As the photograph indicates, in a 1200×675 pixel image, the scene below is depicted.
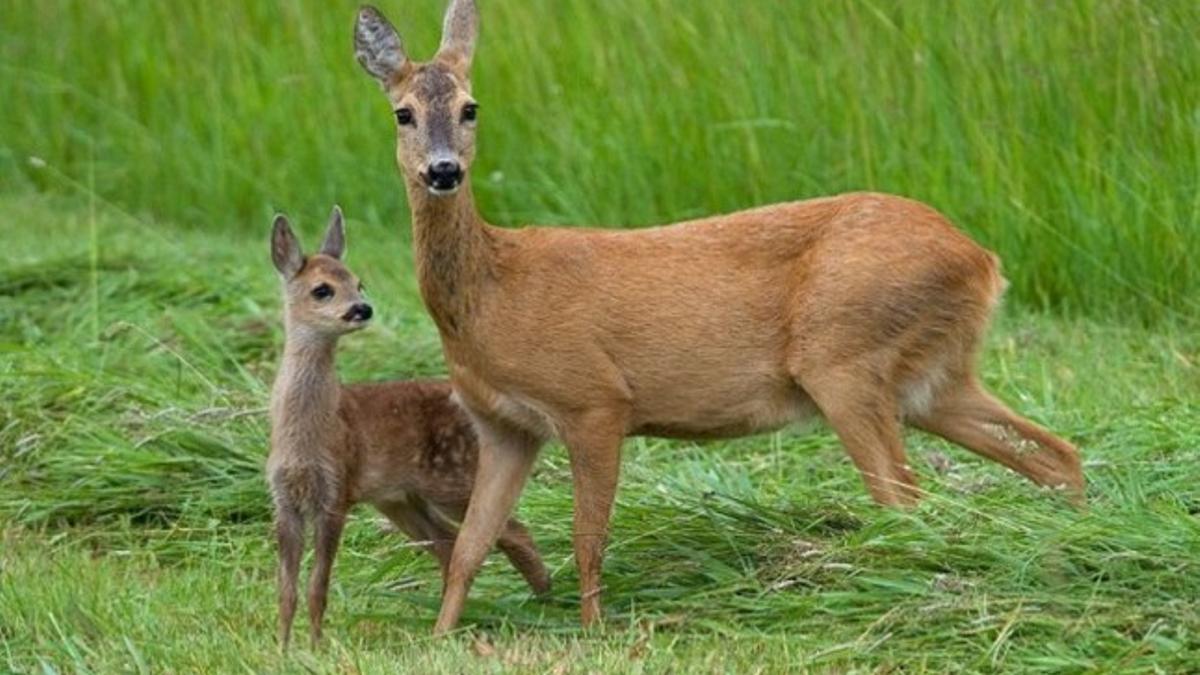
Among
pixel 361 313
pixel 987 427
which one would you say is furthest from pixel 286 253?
pixel 987 427

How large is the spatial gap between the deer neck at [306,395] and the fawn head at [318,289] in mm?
46

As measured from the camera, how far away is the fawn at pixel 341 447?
7699mm

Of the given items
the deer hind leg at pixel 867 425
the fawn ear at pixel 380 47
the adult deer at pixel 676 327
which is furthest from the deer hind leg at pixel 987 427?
the fawn ear at pixel 380 47

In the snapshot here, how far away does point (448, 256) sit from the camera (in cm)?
772

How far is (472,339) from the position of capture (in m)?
7.65

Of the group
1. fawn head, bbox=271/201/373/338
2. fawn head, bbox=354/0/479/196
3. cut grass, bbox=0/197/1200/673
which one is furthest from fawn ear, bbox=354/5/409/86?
cut grass, bbox=0/197/1200/673

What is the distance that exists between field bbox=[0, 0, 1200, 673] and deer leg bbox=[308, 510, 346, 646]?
14 cm

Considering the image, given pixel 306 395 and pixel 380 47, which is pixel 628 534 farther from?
pixel 380 47

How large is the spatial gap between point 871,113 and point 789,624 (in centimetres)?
530

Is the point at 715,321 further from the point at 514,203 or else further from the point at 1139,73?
the point at 514,203

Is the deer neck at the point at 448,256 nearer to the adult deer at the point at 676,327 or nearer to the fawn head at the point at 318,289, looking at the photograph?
the adult deer at the point at 676,327

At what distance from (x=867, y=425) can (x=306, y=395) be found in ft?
5.01

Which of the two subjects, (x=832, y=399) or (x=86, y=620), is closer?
(x=86, y=620)

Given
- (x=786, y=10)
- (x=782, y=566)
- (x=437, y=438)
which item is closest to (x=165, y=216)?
(x=786, y=10)
